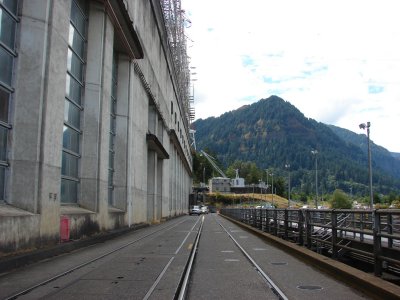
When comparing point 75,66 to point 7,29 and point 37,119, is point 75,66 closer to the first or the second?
point 7,29

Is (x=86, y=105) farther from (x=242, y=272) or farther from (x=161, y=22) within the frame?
(x=161, y=22)

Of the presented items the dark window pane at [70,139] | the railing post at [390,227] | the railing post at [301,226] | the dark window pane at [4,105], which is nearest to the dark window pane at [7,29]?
the dark window pane at [4,105]

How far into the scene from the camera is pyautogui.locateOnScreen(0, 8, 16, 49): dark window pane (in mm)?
13602

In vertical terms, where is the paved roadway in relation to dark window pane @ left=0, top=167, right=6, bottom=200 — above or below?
below

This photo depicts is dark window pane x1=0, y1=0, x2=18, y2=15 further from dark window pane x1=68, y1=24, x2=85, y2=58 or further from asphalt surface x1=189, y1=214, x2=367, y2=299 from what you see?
asphalt surface x1=189, y1=214, x2=367, y2=299

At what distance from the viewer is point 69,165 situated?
2016cm

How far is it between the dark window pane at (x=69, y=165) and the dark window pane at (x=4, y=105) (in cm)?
573

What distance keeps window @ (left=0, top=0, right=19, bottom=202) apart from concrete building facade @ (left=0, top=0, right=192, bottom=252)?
0.10 ft

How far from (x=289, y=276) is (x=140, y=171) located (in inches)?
956

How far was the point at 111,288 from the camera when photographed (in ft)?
29.7

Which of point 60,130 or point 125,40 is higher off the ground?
point 125,40

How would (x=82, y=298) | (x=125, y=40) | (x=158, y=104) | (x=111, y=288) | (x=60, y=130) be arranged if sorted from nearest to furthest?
(x=82, y=298)
(x=111, y=288)
(x=60, y=130)
(x=125, y=40)
(x=158, y=104)

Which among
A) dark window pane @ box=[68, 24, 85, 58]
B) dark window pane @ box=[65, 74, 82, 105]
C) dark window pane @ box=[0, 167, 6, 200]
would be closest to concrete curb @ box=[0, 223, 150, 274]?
dark window pane @ box=[0, 167, 6, 200]

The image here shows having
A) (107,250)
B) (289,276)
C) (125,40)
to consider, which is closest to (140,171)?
(125,40)
